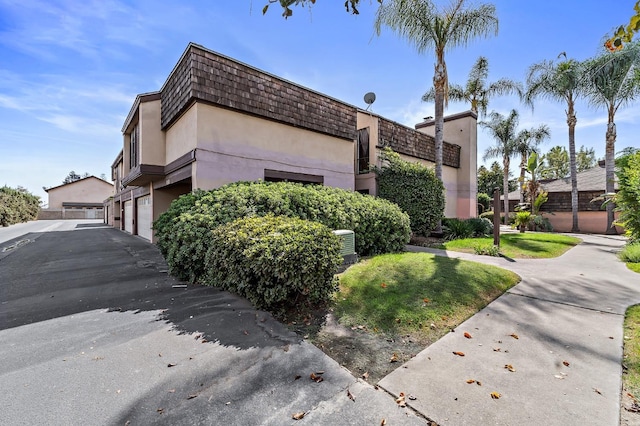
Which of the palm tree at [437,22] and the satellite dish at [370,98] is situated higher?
the palm tree at [437,22]

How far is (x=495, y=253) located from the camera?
8180mm

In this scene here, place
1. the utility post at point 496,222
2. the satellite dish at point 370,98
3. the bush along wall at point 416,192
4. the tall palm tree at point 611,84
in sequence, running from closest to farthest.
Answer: the utility post at point 496,222, the bush along wall at point 416,192, the satellite dish at point 370,98, the tall palm tree at point 611,84

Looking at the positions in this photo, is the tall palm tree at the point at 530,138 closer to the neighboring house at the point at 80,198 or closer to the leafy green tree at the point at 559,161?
the leafy green tree at the point at 559,161

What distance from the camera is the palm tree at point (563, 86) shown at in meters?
17.3

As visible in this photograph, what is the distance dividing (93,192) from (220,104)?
2067 inches

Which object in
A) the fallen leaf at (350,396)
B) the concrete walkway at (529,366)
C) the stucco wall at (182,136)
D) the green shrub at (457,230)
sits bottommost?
the fallen leaf at (350,396)

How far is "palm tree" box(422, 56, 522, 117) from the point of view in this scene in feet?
68.1

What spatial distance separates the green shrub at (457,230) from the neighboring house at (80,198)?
52035 mm

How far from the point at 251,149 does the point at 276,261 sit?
6064 mm

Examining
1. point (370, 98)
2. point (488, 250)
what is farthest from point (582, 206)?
point (488, 250)

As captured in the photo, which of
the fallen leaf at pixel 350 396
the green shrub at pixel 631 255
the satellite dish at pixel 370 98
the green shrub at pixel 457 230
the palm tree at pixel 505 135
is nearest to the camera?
the fallen leaf at pixel 350 396

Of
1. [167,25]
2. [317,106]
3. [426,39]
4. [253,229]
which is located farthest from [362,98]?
[253,229]

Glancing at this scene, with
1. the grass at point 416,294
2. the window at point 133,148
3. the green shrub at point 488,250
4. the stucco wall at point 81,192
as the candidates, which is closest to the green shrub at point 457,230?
the green shrub at point 488,250

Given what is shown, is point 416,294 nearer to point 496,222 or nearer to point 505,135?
point 496,222
